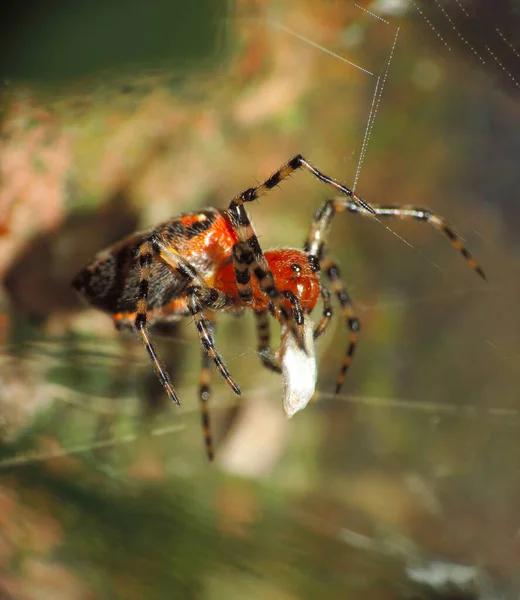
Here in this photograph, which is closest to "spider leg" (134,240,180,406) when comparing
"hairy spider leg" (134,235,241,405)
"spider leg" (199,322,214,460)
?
"hairy spider leg" (134,235,241,405)

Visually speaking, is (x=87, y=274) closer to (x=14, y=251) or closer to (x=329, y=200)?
(x=14, y=251)

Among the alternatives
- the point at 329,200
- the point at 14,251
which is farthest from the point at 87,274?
the point at 329,200

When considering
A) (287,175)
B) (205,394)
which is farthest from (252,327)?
(287,175)

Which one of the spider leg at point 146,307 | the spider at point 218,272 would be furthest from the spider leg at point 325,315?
the spider leg at point 146,307

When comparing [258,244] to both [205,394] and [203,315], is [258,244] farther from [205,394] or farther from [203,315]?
[205,394]

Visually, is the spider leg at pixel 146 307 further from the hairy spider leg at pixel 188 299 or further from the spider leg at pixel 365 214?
the spider leg at pixel 365 214

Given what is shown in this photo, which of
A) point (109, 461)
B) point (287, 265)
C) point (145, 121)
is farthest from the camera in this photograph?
point (145, 121)

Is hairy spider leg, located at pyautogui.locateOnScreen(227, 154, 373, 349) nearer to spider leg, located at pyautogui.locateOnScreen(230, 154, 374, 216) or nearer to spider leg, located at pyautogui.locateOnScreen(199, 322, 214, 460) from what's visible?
spider leg, located at pyautogui.locateOnScreen(230, 154, 374, 216)
